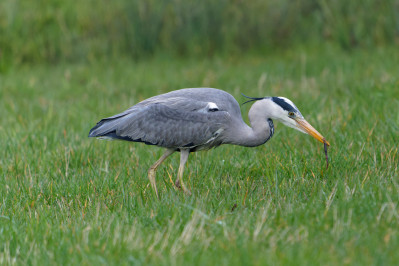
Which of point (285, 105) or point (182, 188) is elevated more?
point (285, 105)

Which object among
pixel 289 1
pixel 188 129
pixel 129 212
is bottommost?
pixel 129 212

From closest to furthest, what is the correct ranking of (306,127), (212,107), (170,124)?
(306,127), (212,107), (170,124)

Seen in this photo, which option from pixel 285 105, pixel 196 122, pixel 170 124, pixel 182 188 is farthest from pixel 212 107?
pixel 182 188

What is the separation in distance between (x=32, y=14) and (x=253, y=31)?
4.36 m

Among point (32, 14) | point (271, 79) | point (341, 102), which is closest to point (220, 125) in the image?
point (341, 102)

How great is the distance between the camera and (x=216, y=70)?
1037cm

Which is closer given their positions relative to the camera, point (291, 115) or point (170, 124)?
point (291, 115)

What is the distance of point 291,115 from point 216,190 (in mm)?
895

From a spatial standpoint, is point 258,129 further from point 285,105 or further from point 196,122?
point 196,122

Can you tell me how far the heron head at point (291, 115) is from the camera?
15.9 feet

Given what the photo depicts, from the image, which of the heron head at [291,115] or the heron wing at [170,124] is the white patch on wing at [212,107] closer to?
the heron wing at [170,124]

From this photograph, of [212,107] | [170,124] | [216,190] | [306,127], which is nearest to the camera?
[216,190]

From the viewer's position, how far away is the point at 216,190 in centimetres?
464

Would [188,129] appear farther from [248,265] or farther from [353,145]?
[248,265]
